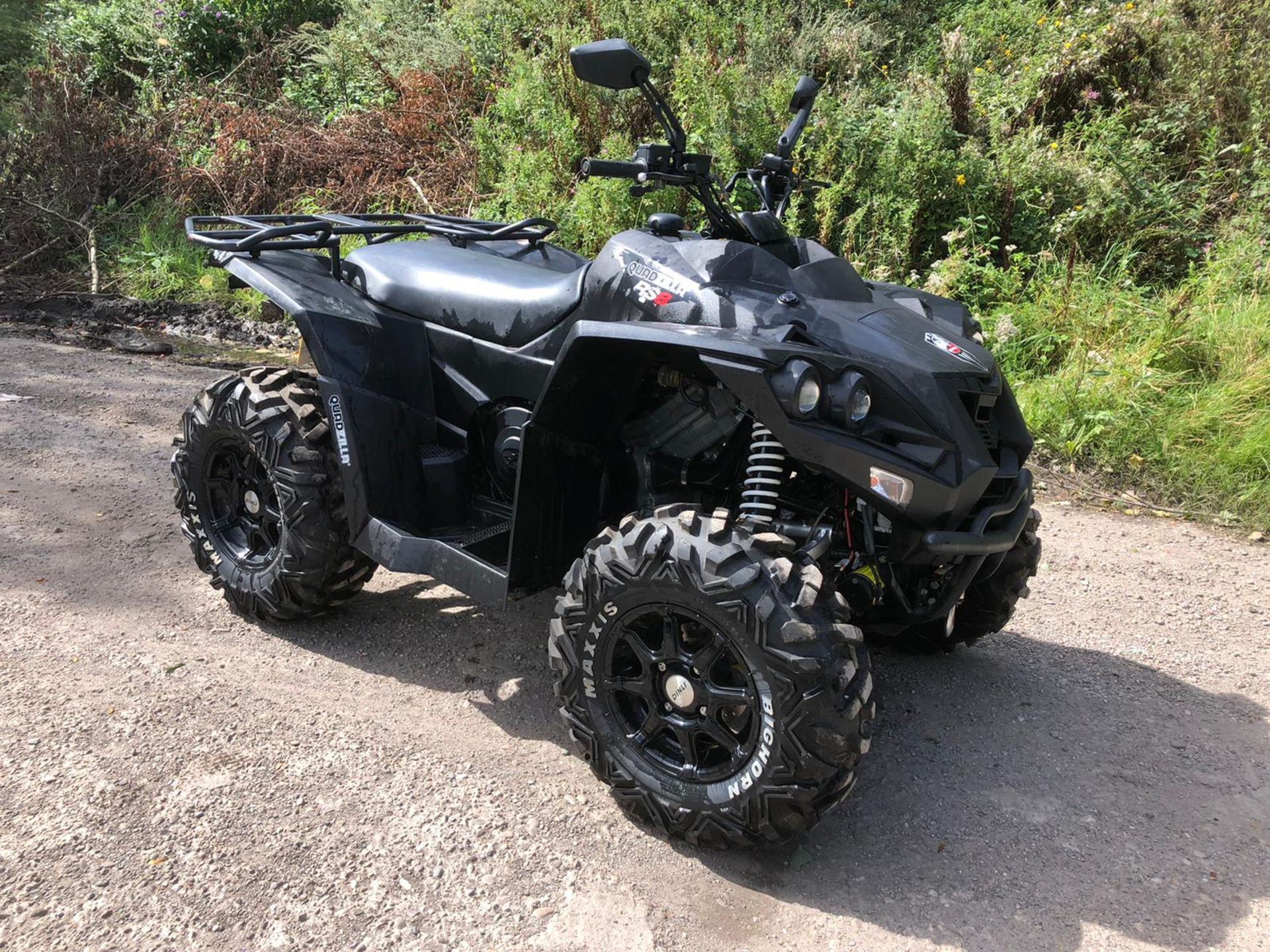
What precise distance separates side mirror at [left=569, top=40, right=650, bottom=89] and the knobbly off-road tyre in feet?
6.42

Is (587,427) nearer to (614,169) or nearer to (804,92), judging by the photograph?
(614,169)

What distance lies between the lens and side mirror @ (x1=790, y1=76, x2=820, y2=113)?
11.1 feet

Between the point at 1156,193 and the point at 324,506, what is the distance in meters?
6.84

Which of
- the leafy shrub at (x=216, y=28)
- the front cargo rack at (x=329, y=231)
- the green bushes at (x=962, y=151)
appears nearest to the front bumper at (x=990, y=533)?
the front cargo rack at (x=329, y=231)

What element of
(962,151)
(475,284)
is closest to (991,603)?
(475,284)

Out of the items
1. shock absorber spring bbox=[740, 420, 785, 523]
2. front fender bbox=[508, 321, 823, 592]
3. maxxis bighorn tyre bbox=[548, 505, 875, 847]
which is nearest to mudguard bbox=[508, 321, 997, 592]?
front fender bbox=[508, 321, 823, 592]

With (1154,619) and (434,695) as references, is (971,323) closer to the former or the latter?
(1154,619)

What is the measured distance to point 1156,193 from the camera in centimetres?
752

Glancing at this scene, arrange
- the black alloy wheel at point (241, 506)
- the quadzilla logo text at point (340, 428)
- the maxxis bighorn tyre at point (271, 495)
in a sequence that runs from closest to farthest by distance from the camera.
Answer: the quadzilla logo text at point (340, 428), the maxxis bighorn tyre at point (271, 495), the black alloy wheel at point (241, 506)

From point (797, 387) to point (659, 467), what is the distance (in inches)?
35.6

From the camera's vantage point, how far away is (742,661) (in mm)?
2590

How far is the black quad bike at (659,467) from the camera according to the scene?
8.38 ft

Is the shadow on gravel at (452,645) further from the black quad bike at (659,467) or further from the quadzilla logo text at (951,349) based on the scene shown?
the quadzilla logo text at (951,349)

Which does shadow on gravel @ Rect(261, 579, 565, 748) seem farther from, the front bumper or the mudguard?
the front bumper
